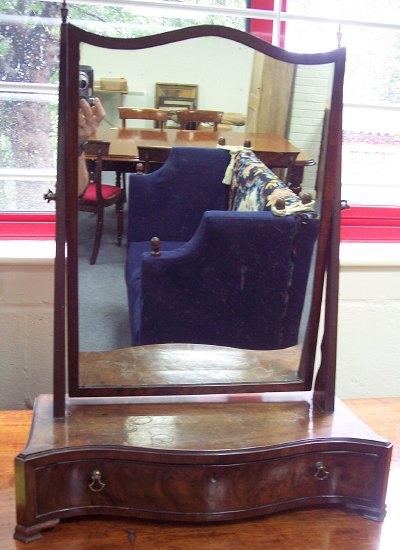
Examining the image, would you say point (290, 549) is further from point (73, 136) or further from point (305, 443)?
point (73, 136)

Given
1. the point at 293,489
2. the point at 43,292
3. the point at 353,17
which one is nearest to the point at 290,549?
the point at 293,489

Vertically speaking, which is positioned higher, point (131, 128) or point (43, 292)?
point (131, 128)

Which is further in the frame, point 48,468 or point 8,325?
point 8,325

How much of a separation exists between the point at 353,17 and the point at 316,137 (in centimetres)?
64

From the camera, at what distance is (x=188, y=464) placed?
93cm

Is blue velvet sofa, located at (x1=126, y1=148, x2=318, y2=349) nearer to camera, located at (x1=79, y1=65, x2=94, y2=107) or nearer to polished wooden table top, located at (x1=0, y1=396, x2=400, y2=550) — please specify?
camera, located at (x1=79, y1=65, x2=94, y2=107)

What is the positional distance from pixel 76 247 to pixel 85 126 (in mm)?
181

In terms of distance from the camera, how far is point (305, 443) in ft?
3.22

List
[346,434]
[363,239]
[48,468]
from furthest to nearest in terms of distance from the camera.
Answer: [363,239] < [346,434] < [48,468]

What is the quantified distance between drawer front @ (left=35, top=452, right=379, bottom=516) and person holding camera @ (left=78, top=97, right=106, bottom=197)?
16.2 inches

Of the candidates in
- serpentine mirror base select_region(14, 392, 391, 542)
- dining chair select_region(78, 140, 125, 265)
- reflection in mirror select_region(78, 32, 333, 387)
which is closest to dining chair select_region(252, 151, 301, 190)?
reflection in mirror select_region(78, 32, 333, 387)

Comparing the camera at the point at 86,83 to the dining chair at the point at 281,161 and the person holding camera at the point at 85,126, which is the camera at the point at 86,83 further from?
the dining chair at the point at 281,161

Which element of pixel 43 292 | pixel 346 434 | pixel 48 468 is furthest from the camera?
pixel 43 292

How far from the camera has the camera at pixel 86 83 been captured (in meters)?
0.94
